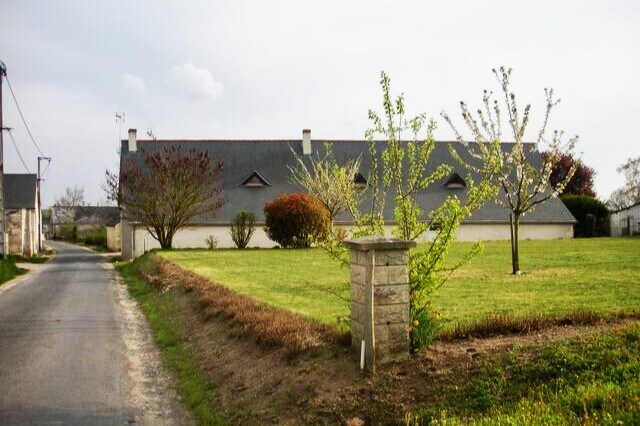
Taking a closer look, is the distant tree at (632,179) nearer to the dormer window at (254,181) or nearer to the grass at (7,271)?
the dormer window at (254,181)

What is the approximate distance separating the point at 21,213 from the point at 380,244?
45496 mm

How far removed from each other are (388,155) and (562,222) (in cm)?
3633

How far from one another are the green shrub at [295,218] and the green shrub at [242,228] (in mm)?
2702

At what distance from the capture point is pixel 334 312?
39.4 ft

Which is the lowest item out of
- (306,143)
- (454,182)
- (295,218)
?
(295,218)

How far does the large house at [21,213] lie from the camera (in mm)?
44906

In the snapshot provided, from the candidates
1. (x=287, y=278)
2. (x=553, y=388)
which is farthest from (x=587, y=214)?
(x=553, y=388)

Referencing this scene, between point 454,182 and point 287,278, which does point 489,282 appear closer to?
point 287,278

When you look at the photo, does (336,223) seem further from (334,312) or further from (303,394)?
(303,394)

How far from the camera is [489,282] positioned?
1598 cm

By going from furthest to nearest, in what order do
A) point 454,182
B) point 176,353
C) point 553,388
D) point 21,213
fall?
point 21,213
point 454,182
point 176,353
point 553,388

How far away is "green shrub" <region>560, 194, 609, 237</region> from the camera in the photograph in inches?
1724

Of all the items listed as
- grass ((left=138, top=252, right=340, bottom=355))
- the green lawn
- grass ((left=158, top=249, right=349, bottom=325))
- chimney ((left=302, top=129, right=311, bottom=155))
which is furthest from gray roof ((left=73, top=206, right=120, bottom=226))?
grass ((left=138, top=252, right=340, bottom=355))

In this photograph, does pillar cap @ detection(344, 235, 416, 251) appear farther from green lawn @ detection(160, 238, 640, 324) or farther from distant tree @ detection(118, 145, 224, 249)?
distant tree @ detection(118, 145, 224, 249)
